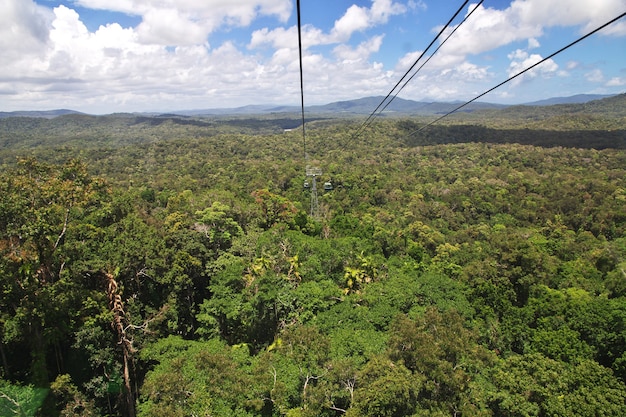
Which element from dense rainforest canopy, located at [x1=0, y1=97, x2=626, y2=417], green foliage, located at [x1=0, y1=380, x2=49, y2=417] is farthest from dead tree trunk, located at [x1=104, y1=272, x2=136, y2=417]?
green foliage, located at [x1=0, y1=380, x2=49, y2=417]

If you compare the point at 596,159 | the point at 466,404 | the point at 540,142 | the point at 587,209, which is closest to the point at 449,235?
the point at 587,209

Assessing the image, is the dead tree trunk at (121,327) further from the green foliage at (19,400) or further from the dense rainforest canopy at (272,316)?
the green foliage at (19,400)

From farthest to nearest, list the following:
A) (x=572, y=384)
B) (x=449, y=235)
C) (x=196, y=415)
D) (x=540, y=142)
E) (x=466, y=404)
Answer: (x=540, y=142)
(x=449, y=235)
(x=572, y=384)
(x=466, y=404)
(x=196, y=415)

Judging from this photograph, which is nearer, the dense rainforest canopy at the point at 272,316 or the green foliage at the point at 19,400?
the green foliage at the point at 19,400

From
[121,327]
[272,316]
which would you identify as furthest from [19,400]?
[272,316]

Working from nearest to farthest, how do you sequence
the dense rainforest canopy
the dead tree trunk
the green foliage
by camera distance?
the green foliage, the dense rainforest canopy, the dead tree trunk

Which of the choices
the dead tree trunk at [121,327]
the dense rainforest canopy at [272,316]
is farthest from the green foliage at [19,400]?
the dead tree trunk at [121,327]

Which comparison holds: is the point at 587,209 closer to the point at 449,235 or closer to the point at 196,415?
the point at 449,235

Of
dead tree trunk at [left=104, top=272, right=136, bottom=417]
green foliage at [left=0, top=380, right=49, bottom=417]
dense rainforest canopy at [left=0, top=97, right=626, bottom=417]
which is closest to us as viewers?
green foliage at [left=0, top=380, right=49, bottom=417]

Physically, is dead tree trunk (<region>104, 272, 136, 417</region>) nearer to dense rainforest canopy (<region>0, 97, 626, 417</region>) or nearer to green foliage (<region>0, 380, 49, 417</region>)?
dense rainforest canopy (<region>0, 97, 626, 417</region>)

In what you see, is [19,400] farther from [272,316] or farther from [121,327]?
[272,316]

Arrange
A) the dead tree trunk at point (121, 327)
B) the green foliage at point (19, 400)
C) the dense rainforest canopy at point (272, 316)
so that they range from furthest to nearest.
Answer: the dead tree trunk at point (121, 327) → the dense rainforest canopy at point (272, 316) → the green foliage at point (19, 400)
